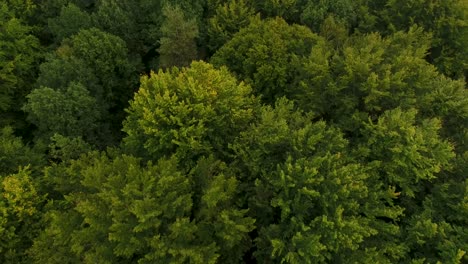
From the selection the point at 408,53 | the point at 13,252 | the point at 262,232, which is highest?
the point at 408,53

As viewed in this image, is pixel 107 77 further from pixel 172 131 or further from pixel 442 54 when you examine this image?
pixel 442 54

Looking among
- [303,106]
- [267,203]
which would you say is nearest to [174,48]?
[303,106]

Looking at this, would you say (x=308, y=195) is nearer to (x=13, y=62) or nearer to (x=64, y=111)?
(x=64, y=111)

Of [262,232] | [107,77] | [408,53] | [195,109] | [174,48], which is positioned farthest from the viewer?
[107,77]

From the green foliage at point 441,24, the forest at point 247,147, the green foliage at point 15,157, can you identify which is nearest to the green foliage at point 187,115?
the forest at point 247,147

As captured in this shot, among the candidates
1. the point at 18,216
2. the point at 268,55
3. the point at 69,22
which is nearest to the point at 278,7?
the point at 268,55
